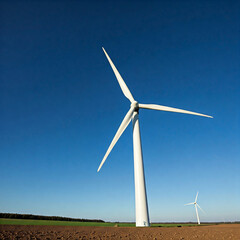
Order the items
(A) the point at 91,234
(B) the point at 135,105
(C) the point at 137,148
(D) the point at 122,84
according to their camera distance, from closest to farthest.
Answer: (A) the point at 91,234 < (C) the point at 137,148 < (B) the point at 135,105 < (D) the point at 122,84

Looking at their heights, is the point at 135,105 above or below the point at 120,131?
above

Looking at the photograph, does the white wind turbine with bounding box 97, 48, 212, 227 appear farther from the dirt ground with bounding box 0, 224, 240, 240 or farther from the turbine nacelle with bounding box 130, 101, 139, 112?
the dirt ground with bounding box 0, 224, 240, 240

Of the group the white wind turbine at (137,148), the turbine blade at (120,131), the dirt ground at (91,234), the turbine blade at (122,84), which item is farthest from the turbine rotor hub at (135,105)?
the dirt ground at (91,234)

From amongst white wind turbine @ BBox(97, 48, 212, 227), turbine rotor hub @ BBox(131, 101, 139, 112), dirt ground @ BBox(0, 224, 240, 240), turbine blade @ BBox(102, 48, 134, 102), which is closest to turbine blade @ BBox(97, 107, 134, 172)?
white wind turbine @ BBox(97, 48, 212, 227)

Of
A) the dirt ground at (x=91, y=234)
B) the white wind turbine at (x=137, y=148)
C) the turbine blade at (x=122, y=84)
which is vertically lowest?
the dirt ground at (x=91, y=234)

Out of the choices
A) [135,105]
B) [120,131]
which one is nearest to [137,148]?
[120,131]

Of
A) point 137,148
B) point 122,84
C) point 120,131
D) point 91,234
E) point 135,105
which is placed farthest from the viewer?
point 122,84

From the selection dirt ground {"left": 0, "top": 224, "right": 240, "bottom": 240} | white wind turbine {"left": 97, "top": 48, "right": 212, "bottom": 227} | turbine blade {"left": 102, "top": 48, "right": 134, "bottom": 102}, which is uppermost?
turbine blade {"left": 102, "top": 48, "right": 134, "bottom": 102}

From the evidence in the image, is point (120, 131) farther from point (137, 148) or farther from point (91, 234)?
point (91, 234)

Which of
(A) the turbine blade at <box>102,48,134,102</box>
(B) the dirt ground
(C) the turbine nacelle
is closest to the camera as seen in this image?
(B) the dirt ground

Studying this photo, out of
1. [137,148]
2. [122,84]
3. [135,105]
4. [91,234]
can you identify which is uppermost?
[122,84]

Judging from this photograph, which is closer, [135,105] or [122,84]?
[135,105]

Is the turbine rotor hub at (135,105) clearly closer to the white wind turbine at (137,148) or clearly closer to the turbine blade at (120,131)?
the white wind turbine at (137,148)

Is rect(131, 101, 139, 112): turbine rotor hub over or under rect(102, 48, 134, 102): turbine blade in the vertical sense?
under
